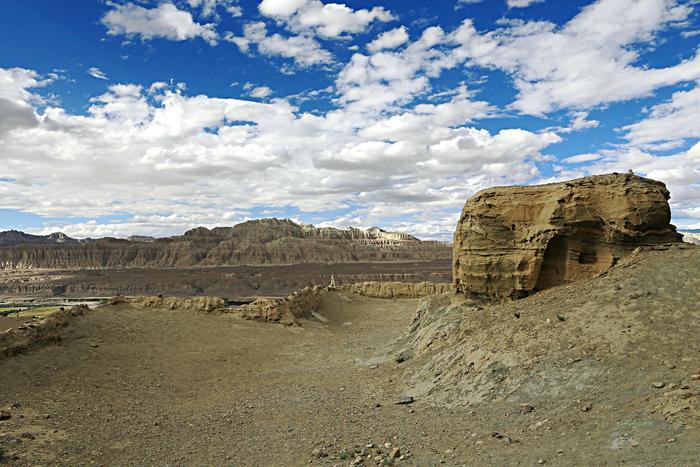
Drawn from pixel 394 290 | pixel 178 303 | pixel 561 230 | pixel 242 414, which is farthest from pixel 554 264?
pixel 394 290

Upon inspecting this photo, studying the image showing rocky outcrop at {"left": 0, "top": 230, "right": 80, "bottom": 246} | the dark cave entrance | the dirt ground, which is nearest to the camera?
the dirt ground

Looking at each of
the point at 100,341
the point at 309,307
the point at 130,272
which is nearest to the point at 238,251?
the point at 130,272

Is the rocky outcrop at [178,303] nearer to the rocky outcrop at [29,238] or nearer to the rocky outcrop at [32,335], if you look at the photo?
the rocky outcrop at [32,335]

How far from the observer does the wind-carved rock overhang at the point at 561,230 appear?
13.7 metres

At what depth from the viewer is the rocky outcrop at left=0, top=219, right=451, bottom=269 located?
375 feet

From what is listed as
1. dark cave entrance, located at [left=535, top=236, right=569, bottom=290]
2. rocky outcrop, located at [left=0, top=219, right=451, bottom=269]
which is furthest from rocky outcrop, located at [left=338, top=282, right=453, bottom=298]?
rocky outcrop, located at [left=0, top=219, right=451, bottom=269]

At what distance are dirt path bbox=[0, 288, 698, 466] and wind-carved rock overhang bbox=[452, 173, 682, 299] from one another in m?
Result: 4.67

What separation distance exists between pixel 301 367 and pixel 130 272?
9489 cm

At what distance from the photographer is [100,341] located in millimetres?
18250

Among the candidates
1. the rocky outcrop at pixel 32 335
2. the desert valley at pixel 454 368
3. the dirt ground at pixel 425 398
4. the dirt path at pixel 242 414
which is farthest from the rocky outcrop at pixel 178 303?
the dirt ground at pixel 425 398

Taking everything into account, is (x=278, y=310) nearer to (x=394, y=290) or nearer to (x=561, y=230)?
(x=394, y=290)

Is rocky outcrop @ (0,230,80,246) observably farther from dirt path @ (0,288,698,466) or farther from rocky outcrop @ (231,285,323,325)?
dirt path @ (0,288,698,466)

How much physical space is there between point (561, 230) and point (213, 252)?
109419 millimetres

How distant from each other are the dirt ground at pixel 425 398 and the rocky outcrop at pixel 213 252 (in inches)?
3835
